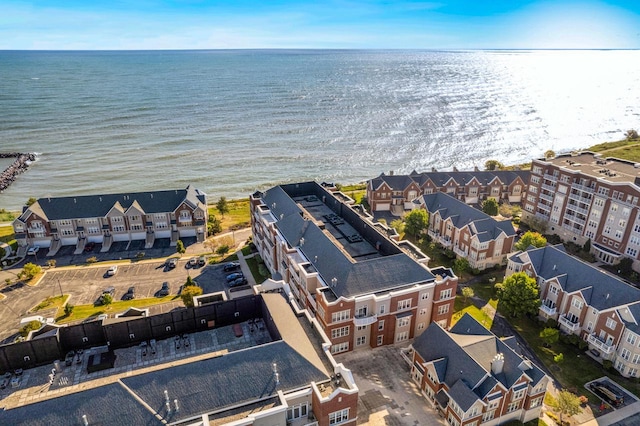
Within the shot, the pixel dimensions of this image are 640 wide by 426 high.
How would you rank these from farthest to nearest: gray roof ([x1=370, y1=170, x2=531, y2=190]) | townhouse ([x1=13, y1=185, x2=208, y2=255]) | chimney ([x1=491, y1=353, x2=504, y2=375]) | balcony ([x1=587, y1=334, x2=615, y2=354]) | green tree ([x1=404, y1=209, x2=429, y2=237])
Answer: gray roof ([x1=370, y1=170, x2=531, y2=190]) < green tree ([x1=404, y1=209, x2=429, y2=237]) < townhouse ([x1=13, y1=185, x2=208, y2=255]) < balcony ([x1=587, y1=334, x2=615, y2=354]) < chimney ([x1=491, y1=353, x2=504, y2=375])

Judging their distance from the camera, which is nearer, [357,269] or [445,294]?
[357,269]

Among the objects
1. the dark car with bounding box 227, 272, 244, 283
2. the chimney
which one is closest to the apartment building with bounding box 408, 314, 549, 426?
the chimney

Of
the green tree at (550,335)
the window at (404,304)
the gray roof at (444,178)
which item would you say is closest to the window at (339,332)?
the window at (404,304)

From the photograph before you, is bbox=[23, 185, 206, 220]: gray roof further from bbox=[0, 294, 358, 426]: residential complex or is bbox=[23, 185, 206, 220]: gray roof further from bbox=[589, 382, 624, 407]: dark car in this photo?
bbox=[589, 382, 624, 407]: dark car

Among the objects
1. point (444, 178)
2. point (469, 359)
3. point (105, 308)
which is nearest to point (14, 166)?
point (105, 308)

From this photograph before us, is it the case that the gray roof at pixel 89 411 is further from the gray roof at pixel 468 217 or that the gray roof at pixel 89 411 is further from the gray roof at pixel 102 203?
the gray roof at pixel 468 217

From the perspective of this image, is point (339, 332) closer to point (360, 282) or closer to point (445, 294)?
point (360, 282)

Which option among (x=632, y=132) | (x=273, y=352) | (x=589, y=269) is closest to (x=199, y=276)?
(x=273, y=352)
